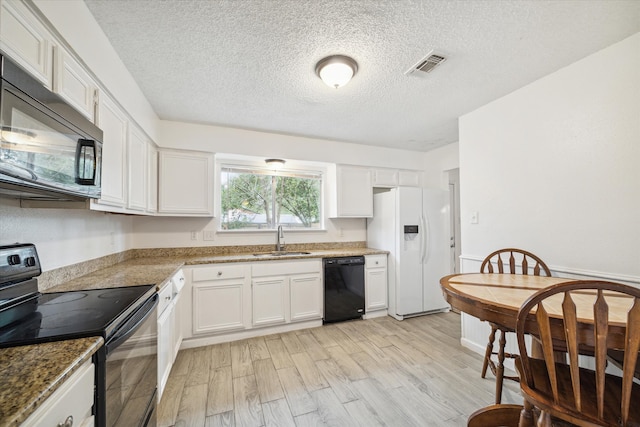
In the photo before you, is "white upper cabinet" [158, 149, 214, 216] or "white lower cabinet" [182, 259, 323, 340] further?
"white upper cabinet" [158, 149, 214, 216]

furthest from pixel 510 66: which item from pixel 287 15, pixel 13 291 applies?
pixel 13 291

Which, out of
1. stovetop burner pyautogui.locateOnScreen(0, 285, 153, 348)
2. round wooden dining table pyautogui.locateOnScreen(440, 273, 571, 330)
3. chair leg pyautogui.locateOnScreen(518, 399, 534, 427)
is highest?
stovetop burner pyautogui.locateOnScreen(0, 285, 153, 348)

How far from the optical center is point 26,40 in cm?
102

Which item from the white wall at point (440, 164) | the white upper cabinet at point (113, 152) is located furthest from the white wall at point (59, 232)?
the white wall at point (440, 164)

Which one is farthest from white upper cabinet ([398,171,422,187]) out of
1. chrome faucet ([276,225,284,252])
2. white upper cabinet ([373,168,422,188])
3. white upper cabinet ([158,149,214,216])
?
white upper cabinet ([158,149,214,216])

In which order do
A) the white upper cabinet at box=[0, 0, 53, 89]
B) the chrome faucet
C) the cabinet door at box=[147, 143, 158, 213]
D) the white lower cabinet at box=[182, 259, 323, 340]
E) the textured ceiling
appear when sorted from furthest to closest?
the chrome faucet
the white lower cabinet at box=[182, 259, 323, 340]
the cabinet door at box=[147, 143, 158, 213]
the textured ceiling
the white upper cabinet at box=[0, 0, 53, 89]

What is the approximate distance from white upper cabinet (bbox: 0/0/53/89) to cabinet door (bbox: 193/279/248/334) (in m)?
2.05

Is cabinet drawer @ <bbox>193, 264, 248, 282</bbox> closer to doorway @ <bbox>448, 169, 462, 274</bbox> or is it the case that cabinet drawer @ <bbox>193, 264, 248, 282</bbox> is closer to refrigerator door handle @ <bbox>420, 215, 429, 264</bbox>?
refrigerator door handle @ <bbox>420, 215, 429, 264</bbox>

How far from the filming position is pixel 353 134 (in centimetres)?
340

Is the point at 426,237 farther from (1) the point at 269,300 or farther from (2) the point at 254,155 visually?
(2) the point at 254,155

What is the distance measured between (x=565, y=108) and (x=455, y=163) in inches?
69.5

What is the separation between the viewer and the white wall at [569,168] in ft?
5.43

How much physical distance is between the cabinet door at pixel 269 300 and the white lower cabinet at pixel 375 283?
44.6 inches

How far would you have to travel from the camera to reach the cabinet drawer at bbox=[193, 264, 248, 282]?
2.65 m
